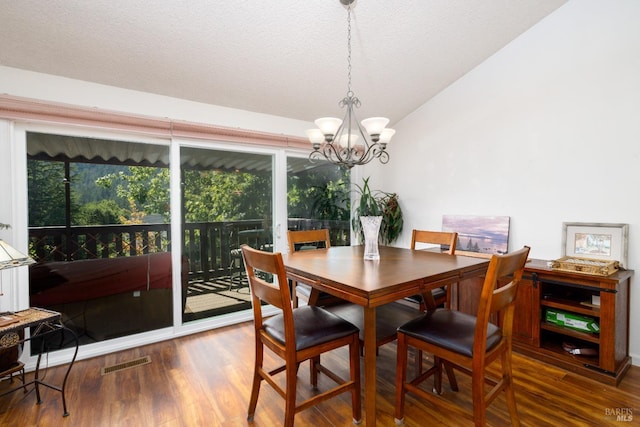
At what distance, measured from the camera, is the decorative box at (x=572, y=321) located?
2207 millimetres

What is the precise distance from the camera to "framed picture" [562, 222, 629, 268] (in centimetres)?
230

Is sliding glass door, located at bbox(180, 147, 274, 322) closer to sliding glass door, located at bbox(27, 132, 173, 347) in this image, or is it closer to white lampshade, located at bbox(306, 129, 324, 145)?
sliding glass door, located at bbox(27, 132, 173, 347)

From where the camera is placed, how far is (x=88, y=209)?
2.55 meters

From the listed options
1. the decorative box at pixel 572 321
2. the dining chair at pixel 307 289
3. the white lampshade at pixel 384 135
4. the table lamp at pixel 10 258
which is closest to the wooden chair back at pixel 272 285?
the dining chair at pixel 307 289

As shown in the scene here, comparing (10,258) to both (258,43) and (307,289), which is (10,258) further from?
(258,43)

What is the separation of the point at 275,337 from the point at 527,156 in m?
2.72

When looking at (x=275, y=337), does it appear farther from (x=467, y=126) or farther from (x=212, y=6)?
(x=467, y=126)

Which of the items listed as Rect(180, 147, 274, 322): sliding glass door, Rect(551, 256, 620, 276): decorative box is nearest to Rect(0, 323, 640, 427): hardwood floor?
Rect(551, 256, 620, 276): decorative box

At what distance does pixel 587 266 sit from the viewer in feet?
7.11

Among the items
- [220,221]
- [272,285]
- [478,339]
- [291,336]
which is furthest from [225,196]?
[478,339]

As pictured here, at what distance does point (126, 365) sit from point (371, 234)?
2.12 m

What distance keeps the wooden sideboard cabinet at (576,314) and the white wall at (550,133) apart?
0.33 m

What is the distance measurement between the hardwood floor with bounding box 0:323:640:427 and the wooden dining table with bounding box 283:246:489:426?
494 millimetres

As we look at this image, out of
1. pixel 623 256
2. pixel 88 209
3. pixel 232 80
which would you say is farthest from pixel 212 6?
pixel 623 256
